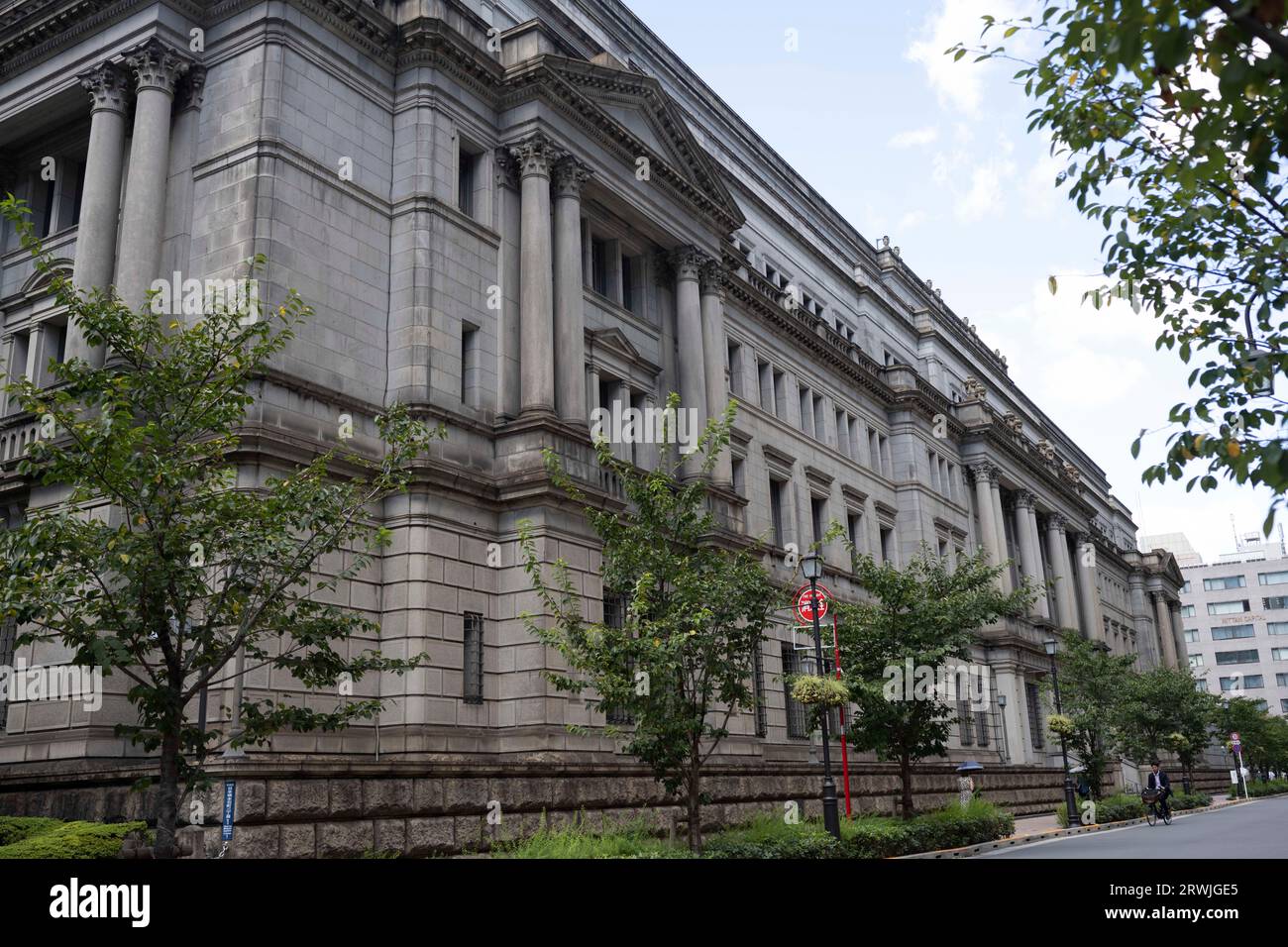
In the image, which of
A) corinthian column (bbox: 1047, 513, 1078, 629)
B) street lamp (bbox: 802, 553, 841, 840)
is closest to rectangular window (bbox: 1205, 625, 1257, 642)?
corinthian column (bbox: 1047, 513, 1078, 629)

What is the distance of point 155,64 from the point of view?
2612 centimetres

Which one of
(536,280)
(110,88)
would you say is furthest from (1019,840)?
(110,88)

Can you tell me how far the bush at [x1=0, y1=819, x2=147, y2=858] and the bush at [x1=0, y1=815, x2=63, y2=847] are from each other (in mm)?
163

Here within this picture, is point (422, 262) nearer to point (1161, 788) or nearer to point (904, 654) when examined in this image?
point (904, 654)

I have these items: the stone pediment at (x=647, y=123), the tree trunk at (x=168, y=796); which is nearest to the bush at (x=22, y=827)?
A: the tree trunk at (x=168, y=796)

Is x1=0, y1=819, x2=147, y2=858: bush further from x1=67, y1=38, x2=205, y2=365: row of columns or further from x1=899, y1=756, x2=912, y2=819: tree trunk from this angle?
x1=899, y1=756, x2=912, y2=819: tree trunk

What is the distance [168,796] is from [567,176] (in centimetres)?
2191

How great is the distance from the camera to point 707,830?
24.9 m

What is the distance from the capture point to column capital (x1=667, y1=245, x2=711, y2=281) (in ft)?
120

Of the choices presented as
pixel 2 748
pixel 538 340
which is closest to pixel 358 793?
pixel 2 748

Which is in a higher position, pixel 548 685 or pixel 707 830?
pixel 548 685
